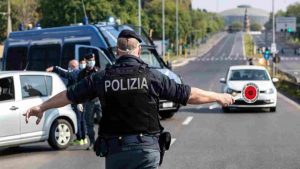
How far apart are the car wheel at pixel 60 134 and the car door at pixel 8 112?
919mm

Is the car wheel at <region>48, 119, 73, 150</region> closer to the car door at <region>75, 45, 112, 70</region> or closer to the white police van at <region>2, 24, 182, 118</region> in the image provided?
the white police van at <region>2, 24, 182, 118</region>

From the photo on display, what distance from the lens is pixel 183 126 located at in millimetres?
16594

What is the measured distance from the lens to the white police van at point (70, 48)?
58.3ft

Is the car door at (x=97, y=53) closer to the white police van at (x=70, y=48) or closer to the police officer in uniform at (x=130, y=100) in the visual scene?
the white police van at (x=70, y=48)

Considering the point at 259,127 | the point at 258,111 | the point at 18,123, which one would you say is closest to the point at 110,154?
the point at 18,123

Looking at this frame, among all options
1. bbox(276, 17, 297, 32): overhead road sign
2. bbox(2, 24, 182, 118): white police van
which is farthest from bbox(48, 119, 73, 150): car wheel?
bbox(276, 17, 297, 32): overhead road sign

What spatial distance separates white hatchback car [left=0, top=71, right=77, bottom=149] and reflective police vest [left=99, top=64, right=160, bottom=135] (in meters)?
6.57

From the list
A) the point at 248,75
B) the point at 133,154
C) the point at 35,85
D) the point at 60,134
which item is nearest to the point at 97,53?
the point at 60,134

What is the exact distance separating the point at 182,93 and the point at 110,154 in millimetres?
679

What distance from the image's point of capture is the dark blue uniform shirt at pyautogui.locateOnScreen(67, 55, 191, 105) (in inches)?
191

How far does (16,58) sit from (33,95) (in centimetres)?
976

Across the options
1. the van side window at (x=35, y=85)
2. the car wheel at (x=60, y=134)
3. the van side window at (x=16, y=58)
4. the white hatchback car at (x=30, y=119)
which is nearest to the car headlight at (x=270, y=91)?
the van side window at (x=16, y=58)

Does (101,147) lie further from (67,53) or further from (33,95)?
(67,53)

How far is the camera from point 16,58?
21281 millimetres
